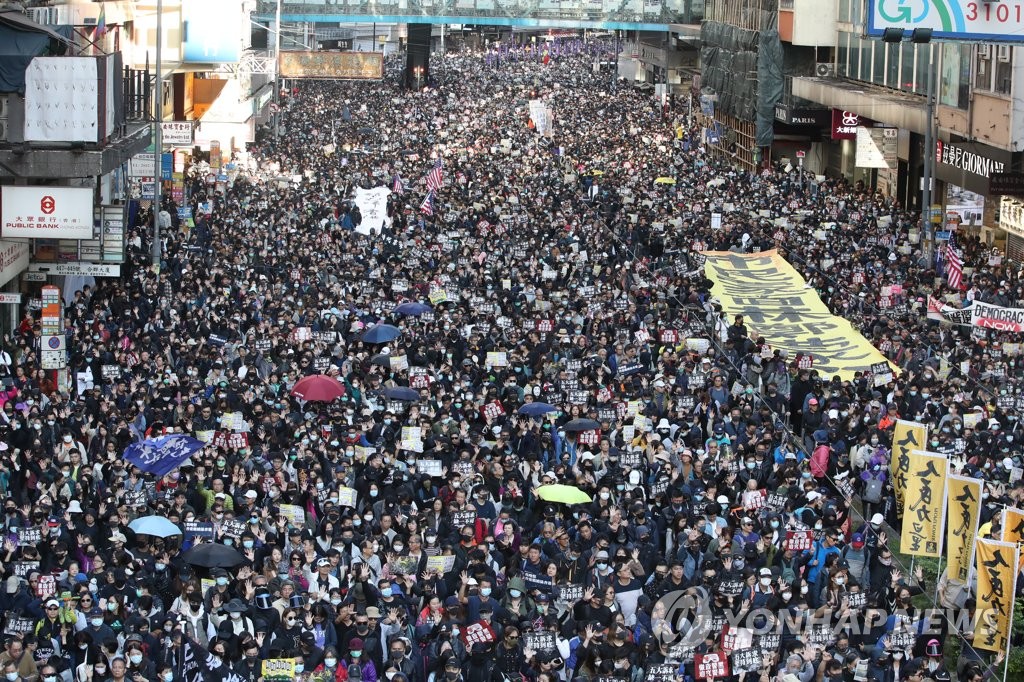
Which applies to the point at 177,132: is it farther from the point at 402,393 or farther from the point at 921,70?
the point at 921,70

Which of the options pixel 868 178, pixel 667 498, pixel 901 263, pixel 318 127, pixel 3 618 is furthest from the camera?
pixel 318 127

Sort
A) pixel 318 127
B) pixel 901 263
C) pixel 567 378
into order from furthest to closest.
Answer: pixel 318 127 < pixel 901 263 < pixel 567 378

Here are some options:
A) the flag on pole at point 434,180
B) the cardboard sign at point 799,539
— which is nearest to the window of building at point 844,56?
the flag on pole at point 434,180

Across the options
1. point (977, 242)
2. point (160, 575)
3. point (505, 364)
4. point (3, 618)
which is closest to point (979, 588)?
point (160, 575)

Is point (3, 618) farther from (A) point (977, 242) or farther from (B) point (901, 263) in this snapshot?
(A) point (977, 242)

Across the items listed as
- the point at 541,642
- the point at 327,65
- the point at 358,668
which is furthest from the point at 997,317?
the point at 327,65

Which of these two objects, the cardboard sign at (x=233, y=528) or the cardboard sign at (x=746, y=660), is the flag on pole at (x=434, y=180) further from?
the cardboard sign at (x=746, y=660)
